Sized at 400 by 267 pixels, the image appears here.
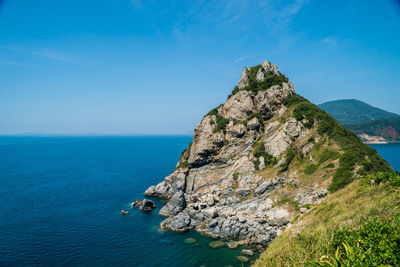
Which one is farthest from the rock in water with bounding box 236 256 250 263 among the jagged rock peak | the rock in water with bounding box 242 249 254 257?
the jagged rock peak

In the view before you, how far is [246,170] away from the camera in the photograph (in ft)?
Result: 186

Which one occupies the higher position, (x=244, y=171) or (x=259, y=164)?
(x=259, y=164)

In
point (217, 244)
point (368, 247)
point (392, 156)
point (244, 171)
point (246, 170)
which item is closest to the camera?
point (368, 247)

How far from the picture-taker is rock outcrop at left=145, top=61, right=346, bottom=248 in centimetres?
4331

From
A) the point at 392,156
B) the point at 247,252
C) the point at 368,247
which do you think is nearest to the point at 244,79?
the point at 247,252

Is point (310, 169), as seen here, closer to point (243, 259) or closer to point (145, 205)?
point (243, 259)

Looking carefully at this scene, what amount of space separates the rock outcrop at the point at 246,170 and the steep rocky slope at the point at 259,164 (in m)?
0.21

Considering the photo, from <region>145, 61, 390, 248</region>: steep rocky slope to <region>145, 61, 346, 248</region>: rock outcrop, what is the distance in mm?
207

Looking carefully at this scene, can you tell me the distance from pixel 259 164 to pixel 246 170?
12.5ft

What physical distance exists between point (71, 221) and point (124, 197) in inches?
735

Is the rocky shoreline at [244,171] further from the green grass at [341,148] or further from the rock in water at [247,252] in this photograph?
the rock in water at [247,252]

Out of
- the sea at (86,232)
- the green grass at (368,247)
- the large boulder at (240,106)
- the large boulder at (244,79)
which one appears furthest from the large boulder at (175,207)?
the green grass at (368,247)

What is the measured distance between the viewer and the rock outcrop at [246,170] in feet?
142

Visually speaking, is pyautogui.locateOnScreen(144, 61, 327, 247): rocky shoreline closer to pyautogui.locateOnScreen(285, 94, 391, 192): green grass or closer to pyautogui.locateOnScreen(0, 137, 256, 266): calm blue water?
pyautogui.locateOnScreen(285, 94, 391, 192): green grass
